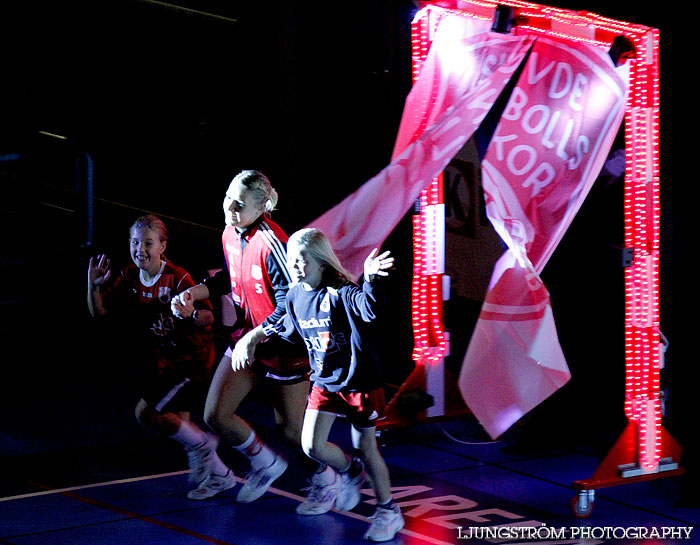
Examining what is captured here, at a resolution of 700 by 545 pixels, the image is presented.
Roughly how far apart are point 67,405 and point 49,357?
0.91 m

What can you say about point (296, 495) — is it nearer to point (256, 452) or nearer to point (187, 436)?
point (256, 452)

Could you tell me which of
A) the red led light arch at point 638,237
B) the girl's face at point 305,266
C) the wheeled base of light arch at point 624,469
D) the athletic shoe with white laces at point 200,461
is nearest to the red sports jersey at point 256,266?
the girl's face at point 305,266

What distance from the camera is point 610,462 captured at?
6988 millimetres

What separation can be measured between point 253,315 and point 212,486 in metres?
0.93

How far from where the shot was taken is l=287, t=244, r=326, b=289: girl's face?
21.0 ft

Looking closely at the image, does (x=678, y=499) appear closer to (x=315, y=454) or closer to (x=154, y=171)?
(x=315, y=454)

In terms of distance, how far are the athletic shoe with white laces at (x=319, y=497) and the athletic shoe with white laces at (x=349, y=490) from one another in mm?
25

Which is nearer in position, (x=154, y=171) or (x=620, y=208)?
(x=620, y=208)

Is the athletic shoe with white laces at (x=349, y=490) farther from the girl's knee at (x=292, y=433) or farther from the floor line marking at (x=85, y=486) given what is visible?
the floor line marking at (x=85, y=486)

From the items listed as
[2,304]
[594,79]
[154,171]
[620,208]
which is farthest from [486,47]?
[154,171]

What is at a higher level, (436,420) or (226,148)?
(226,148)

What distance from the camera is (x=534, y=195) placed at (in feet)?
23.6

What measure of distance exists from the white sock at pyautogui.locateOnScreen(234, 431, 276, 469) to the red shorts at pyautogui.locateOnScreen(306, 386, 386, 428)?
2.00 ft

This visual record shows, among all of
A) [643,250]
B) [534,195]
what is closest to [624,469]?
[643,250]
